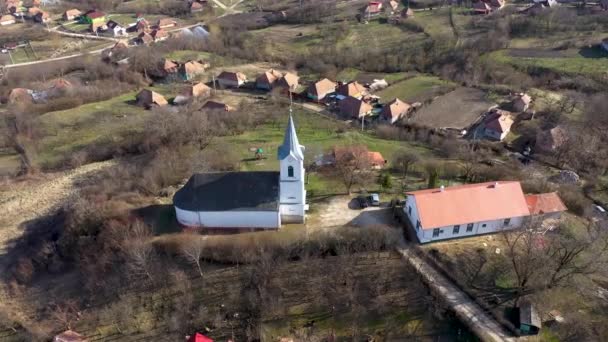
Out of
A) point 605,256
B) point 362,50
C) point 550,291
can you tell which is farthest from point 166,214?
point 362,50

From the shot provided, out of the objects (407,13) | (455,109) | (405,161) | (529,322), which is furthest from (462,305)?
(407,13)

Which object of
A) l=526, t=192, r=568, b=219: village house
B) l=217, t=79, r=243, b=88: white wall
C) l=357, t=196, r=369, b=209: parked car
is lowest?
l=217, t=79, r=243, b=88: white wall

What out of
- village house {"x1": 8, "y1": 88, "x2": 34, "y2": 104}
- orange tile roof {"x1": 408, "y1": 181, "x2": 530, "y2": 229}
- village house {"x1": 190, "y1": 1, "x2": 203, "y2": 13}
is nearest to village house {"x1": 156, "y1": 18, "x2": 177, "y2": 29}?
village house {"x1": 190, "y1": 1, "x2": 203, "y2": 13}

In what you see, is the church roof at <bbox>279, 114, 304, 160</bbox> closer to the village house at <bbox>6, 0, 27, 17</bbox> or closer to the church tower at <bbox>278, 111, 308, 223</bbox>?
the church tower at <bbox>278, 111, 308, 223</bbox>

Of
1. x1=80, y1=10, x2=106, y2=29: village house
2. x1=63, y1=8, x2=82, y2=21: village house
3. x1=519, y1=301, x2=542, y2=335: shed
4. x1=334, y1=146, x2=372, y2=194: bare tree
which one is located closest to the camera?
x1=519, y1=301, x2=542, y2=335: shed

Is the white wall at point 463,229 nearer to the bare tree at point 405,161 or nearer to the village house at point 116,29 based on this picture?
the bare tree at point 405,161

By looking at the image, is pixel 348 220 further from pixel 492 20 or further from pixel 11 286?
pixel 492 20

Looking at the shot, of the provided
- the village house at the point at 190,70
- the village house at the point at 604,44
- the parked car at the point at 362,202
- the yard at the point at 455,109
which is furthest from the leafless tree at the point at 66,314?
the village house at the point at 604,44
